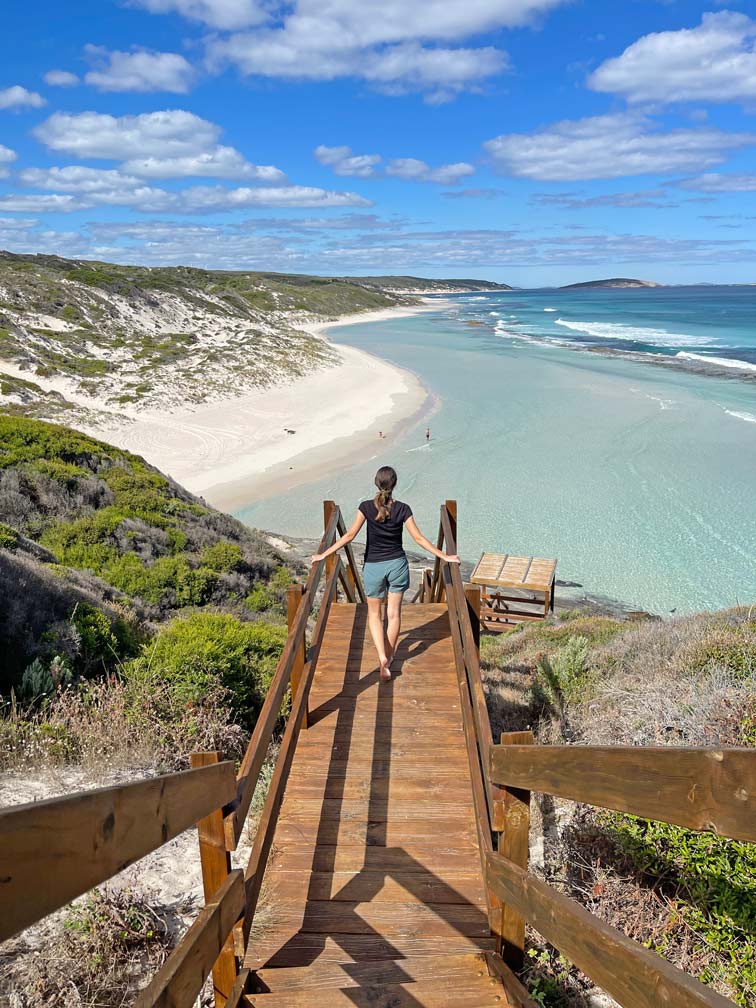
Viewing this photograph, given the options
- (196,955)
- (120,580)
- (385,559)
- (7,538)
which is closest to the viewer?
(196,955)

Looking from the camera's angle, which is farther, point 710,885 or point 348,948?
point 710,885

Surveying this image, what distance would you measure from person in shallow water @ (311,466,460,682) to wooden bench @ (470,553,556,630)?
286 inches

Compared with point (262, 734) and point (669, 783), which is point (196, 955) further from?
point (669, 783)

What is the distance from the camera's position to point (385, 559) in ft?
17.7

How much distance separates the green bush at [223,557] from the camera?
10.8 metres

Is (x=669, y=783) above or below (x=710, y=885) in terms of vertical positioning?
above

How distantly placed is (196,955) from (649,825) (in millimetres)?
2521

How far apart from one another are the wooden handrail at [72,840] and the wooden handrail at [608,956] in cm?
107

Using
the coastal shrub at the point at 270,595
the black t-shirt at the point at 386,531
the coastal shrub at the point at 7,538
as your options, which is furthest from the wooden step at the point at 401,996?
the coastal shrub at the point at 270,595

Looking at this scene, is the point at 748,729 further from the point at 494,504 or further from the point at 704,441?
the point at 704,441

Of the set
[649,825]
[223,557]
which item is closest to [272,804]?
[649,825]

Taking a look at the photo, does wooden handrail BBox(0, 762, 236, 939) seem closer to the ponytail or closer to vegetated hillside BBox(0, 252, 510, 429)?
the ponytail

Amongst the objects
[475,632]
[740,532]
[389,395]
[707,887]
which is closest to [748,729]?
[707,887]

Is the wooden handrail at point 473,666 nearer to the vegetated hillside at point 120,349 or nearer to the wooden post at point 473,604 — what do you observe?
the wooden post at point 473,604
